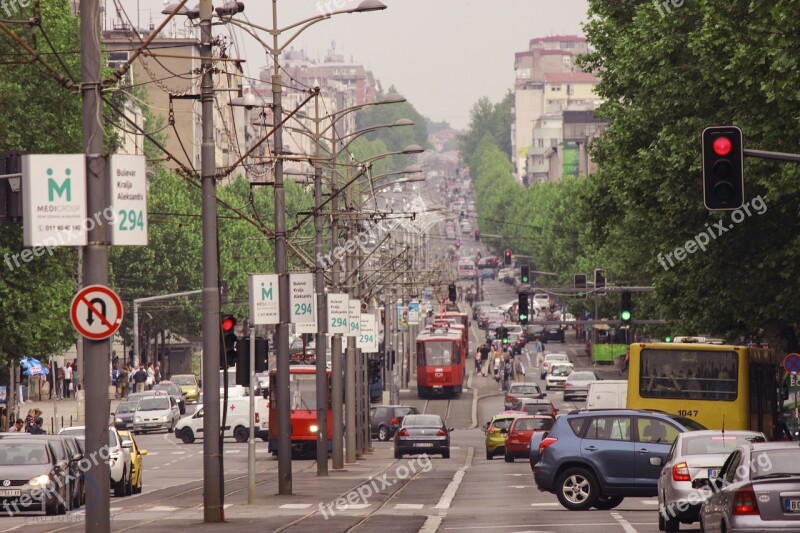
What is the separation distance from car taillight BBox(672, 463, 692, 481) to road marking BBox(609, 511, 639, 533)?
0.88 meters

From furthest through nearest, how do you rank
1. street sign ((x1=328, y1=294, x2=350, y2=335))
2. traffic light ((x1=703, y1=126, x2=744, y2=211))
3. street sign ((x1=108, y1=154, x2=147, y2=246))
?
1. street sign ((x1=328, y1=294, x2=350, y2=335))
2. traffic light ((x1=703, y1=126, x2=744, y2=211))
3. street sign ((x1=108, y1=154, x2=147, y2=246))

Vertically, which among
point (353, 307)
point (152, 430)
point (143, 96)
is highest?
point (143, 96)

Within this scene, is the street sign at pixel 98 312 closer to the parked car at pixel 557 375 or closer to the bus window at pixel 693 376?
the bus window at pixel 693 376

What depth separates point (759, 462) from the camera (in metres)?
17.3

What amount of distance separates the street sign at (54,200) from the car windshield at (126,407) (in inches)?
2168

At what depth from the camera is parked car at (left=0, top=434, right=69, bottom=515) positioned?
2869 cm

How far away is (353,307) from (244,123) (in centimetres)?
12169

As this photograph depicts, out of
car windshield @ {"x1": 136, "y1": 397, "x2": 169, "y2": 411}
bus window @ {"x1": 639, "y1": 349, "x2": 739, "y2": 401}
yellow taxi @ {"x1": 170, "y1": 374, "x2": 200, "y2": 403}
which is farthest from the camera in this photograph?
yellow taxi @ {"x1": 170, "y1": 374, "x2": 200, "y2": 403}

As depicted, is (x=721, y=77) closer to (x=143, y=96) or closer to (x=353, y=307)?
(x=353, y=307)

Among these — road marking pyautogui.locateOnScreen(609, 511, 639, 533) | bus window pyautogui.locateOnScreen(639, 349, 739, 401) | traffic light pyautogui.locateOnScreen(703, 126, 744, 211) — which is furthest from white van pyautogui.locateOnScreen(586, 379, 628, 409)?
traffic light pyautogui.locateOnScreen(703, 126, 744, 211)

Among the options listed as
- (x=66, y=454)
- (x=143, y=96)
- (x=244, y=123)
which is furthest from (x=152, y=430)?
(x=244, y=123)

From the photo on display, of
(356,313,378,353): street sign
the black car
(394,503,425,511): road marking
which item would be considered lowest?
the black car

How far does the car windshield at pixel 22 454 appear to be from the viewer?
29.4 m

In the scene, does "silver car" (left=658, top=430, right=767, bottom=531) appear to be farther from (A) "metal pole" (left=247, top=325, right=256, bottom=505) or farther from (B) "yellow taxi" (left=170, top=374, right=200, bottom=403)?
(B) "yellow taxi" (left=170, top=374, right=200, bottom=403)
